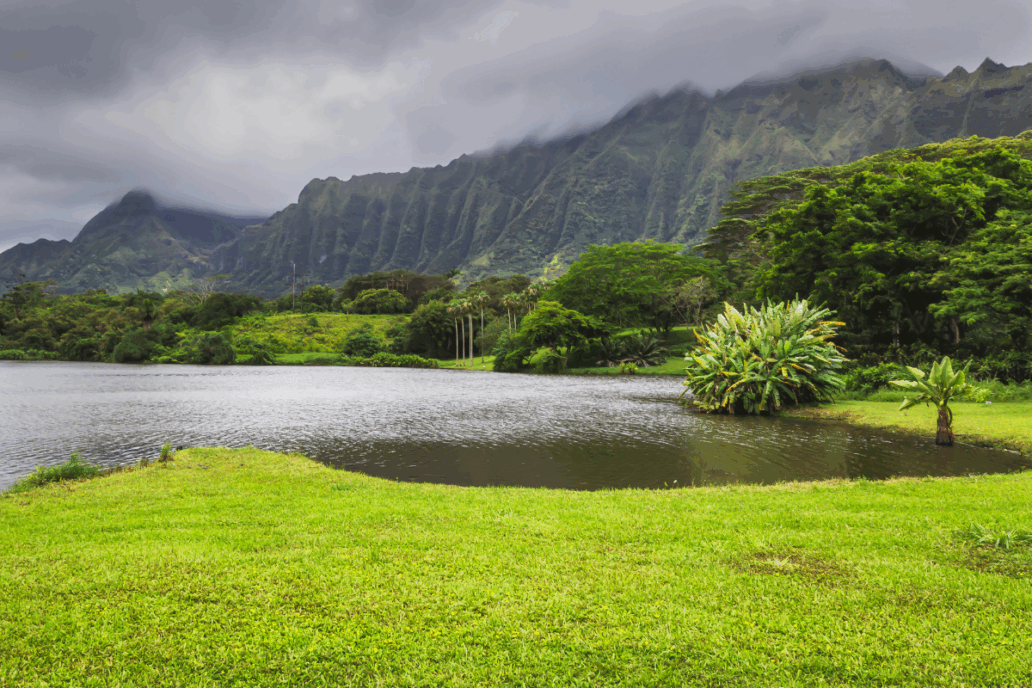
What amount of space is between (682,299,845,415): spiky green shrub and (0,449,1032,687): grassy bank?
550 inches

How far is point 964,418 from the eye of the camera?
1593 cm

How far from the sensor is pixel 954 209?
84.2 ft

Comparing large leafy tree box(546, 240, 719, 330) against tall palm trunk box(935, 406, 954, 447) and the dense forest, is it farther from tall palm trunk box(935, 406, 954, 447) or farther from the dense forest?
tall palm trunk box(935, 406, 954, 447)

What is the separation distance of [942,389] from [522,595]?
554 inches

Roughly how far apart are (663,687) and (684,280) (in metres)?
59.8

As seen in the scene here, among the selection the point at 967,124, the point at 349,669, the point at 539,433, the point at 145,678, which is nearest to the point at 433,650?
the point at 349,669

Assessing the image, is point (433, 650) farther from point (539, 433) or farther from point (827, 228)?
point (827, 228)

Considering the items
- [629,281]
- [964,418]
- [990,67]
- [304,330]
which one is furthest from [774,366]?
[990,67]

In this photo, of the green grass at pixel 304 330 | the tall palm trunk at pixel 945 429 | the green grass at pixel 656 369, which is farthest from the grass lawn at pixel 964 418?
the green grass at pixel 304 330

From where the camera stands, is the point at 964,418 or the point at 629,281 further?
the point at 629,281

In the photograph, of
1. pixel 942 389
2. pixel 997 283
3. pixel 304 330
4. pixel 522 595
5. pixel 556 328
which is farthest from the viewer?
pixel 304 330

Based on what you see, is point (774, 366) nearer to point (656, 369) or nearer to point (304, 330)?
point (656, 369)

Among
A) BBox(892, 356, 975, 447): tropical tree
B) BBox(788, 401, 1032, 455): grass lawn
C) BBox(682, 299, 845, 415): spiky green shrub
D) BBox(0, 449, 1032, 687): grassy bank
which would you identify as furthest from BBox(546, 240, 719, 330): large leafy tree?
BBox(0, 449, 1032, 687): grassy bank

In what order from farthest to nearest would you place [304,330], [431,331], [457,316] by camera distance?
1. [304,330]
2. [431,331]
3. [457,316]
